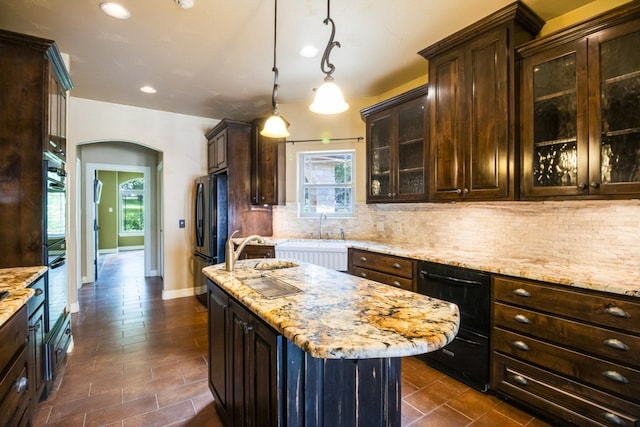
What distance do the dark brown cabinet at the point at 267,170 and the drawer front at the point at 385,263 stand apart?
145 centimetres

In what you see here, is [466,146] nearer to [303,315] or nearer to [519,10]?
[519,10]

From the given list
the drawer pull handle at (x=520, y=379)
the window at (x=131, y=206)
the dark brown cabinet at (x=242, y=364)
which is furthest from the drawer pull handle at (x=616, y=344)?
the window at (x=131, y=206)

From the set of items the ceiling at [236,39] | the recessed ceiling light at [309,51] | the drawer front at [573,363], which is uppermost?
the ceiling at [236,39]

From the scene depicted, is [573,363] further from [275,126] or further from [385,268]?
[275,126]

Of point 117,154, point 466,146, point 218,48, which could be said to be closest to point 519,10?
point 466,146

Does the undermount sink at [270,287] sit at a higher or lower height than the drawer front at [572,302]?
higher

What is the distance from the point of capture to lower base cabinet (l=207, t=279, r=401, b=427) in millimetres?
1169

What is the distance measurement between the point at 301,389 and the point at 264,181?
338 centimetres

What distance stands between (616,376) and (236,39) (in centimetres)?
344

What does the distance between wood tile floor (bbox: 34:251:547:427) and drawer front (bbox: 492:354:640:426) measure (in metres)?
0.14

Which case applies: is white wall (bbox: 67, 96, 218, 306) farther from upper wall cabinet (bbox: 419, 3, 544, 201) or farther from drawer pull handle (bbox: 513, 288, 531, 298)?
drawer pull handle (bbox: 513, 288, 531, 298)

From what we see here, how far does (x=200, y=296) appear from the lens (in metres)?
4.48

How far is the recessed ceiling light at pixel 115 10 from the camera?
220 centimetres

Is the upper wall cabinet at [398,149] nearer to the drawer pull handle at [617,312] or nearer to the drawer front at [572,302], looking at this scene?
the drawer front at [572,302]
